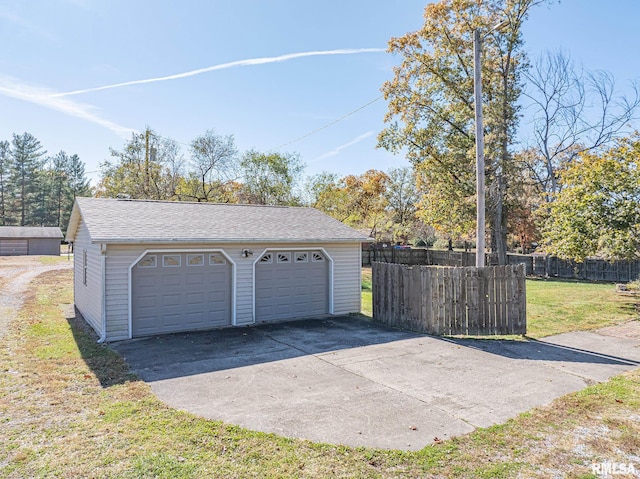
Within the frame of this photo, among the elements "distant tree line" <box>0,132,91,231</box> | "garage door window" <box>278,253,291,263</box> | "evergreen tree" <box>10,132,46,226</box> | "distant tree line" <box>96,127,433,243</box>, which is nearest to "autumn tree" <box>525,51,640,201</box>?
"distant tree line" <box>96,127,433,243</box>

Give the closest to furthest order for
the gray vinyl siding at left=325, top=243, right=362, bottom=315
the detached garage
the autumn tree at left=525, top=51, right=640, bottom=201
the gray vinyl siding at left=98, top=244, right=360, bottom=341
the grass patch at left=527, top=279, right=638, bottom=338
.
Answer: the gray vinyl siding at left=98, top=244, right=360, bottom=341
the detached garage
the grass patch at left=527, top=279, right=638, bottom=338
the gray vinyl siding at left=325, top=243, right=362, bottom=315
the autumn tree at left=525, top=51, right=640, bottom=201

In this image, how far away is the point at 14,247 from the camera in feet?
124

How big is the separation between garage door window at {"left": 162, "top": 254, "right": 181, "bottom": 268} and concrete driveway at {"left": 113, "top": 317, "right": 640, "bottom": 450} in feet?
5.49

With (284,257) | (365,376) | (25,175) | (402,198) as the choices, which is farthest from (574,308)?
(25,175)

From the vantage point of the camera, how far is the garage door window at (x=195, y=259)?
32.4ft

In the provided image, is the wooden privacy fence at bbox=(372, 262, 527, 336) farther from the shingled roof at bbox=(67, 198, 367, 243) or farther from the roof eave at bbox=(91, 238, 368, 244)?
the shingled roof at bbox=(67, 198, 367, 243)

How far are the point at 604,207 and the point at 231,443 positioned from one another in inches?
524

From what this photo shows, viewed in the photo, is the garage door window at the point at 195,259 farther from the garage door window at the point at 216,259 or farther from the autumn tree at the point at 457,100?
the autumn tree at the point at 457,100

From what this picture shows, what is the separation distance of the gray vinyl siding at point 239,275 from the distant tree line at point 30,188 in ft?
160

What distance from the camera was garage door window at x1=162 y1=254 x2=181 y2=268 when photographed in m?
9.58

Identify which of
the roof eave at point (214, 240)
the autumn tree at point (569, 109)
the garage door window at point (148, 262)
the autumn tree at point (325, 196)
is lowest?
the garage door window at point (148, 262)

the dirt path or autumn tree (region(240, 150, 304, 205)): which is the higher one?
autumn tree (region(240, 150, 304, 205))

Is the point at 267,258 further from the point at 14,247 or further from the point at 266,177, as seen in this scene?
the point at 14,247

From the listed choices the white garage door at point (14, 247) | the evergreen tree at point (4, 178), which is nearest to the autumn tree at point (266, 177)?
the white garage door at point (14, 247)
